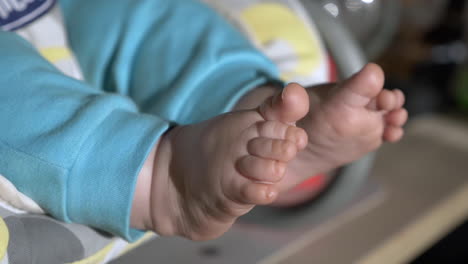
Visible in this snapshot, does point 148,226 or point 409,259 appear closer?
point 148,226

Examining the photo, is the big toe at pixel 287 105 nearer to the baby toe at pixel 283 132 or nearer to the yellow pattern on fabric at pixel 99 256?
the baby toe at pixel 283 132

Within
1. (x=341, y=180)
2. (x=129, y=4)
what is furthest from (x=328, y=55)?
(x=129, y=4)

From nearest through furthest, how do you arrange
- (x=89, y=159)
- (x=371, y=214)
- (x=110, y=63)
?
(x=89, y=159) < (x=110, y=63) < (x=371, y=214)

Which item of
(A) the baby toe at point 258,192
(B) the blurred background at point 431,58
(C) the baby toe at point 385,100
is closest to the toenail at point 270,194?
(A) the baby toe at point 258,192

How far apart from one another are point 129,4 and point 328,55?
252 mm

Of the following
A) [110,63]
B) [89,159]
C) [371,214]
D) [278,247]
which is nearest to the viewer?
[89,159]

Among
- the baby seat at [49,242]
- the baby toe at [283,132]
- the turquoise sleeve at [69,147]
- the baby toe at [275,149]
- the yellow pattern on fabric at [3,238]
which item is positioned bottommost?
the baby seat at [49,242]

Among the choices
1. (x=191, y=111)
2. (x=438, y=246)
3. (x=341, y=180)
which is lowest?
(x=438, y=246)

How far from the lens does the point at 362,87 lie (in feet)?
1.01

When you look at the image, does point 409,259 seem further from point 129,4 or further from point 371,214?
point 129,4

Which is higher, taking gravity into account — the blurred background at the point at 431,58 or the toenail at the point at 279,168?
the toenail at the point at 279,168

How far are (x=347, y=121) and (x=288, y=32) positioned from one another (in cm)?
27

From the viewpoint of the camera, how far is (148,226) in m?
0.33

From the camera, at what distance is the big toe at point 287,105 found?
10.5 inches
